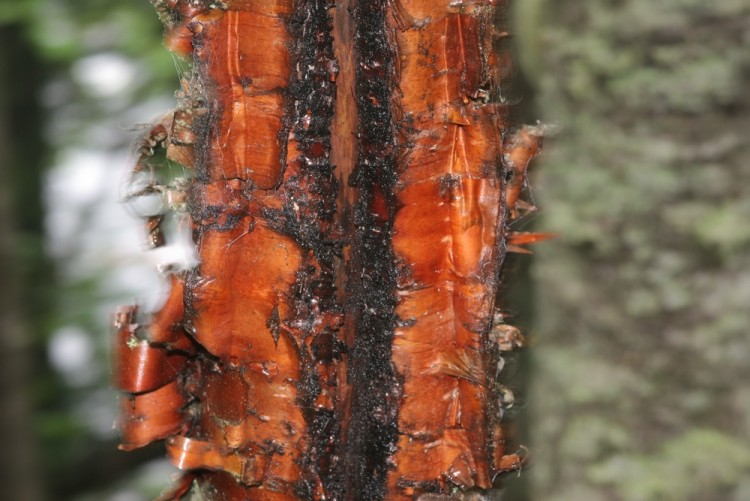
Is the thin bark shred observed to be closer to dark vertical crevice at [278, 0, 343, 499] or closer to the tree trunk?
dark vertical crevice at [278, 0, 343, 499]

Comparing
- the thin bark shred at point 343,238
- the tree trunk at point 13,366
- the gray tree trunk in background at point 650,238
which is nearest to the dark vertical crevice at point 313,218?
the thin bark shred at point 343,238

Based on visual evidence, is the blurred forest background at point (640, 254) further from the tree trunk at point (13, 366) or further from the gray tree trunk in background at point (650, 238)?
the tree trunk at point (13, 366)

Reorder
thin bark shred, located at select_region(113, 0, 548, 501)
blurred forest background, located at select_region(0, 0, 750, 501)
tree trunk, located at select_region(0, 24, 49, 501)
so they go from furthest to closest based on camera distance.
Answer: tree trunk, located at select_region(0, 24, 49, 501) → blurred forest background, located at select_region(0, 0, 750, 501) → thin bark shred, located at select_region(113, 0, 548, 501)

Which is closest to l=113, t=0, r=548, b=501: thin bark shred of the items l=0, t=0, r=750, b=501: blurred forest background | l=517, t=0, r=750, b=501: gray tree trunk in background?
l=0, t=0, r=750, b=501: blurred forest background

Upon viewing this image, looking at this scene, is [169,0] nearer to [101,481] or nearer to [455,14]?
[455,14]

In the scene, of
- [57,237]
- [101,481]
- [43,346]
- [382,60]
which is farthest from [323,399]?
[57,237]

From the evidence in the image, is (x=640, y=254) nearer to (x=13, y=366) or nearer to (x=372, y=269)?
(x=372, y=269)
